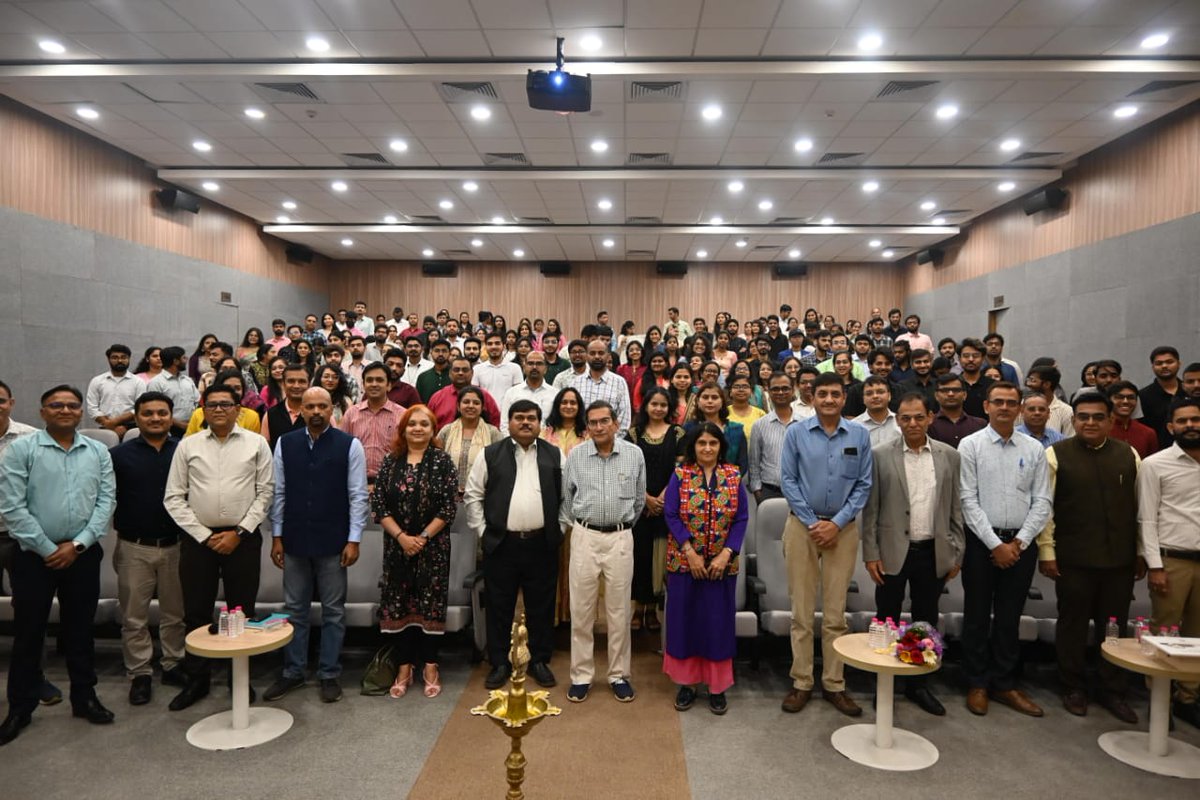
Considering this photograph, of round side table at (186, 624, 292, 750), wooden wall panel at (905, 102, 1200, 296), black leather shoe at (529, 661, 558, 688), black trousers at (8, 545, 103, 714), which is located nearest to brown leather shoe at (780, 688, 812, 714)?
black leather shoe at (529, 661, 558, 688)

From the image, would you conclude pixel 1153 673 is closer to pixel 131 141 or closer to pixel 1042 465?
pixel 1042 465

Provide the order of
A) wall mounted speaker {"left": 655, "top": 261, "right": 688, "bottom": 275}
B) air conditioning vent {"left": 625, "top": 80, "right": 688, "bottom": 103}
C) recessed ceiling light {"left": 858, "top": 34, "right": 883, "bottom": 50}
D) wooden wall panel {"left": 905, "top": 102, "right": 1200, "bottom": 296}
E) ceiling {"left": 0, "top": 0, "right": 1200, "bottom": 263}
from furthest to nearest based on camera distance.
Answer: wall mounted speaker {"left": 655, "top": 261, "right": 688, "bottom": 275} < wooden wall panel {"left": 905, "top": 102, "right": 1200, "bottom": 296} < air conditioning vent {"left": 625, "top": 80, "right": 688, "bottom": 103} < recessed ceiling light {"left": 858, "top": 34, "right": 883, "bottom": 50} < ceiling {"left": 0, "top": 0, "right": 1200, "bottom": 263}

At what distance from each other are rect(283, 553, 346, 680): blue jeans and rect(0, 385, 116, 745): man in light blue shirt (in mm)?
872

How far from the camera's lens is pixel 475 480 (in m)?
3.90

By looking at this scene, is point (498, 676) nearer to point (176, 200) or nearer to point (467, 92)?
point (467, 92)

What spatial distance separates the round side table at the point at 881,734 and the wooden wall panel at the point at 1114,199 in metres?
7.68

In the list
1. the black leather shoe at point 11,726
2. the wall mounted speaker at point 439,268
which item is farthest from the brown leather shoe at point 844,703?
the wall mounted speaker at point 439,268

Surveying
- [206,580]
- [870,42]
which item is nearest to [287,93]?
[206,580]

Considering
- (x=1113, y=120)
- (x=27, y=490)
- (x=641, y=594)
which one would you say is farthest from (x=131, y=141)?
(x=1113, y=120)

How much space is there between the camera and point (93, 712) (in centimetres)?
341

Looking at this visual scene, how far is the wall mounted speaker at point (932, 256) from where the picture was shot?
566 inches

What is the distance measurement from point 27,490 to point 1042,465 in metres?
5.14

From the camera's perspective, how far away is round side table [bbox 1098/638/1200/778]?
3053 mm

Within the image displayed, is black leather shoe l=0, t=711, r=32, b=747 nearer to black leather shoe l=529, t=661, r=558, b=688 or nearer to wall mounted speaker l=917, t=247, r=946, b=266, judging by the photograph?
black leather shoe l=529, t=661, r=558, b=688
